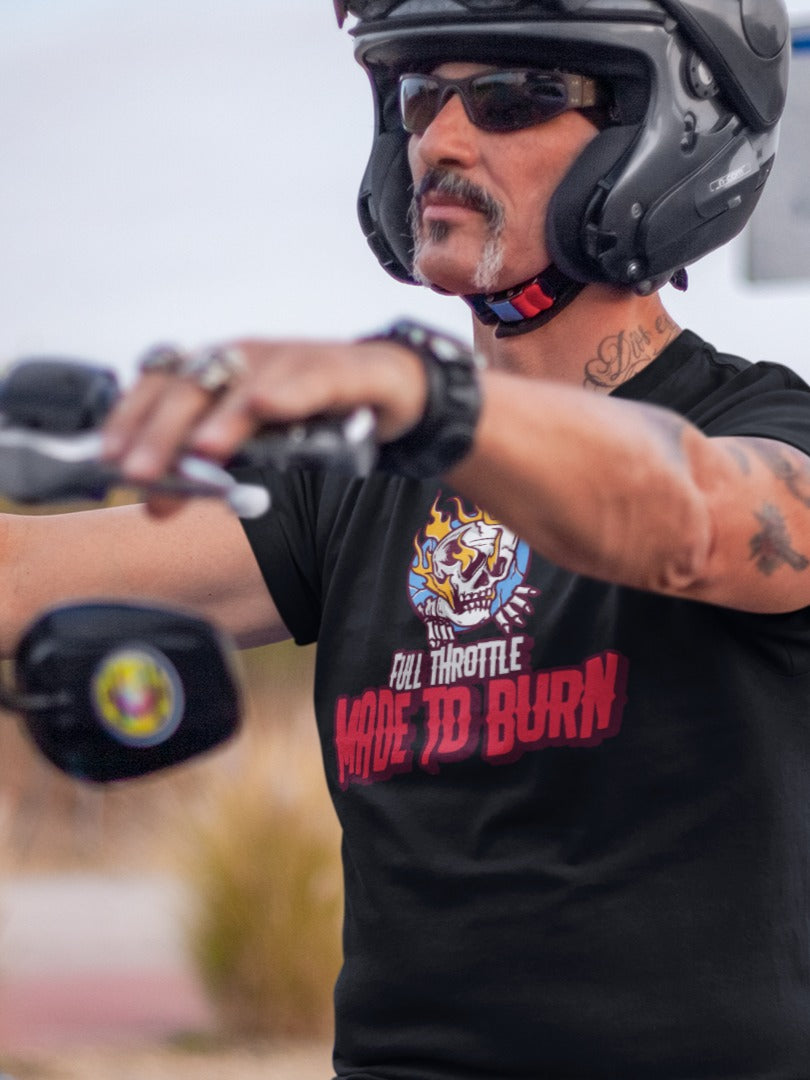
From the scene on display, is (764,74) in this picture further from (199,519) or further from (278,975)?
(278,975)

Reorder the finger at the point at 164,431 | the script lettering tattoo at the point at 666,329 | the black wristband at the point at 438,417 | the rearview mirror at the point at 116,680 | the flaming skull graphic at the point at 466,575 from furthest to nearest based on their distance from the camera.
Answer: the script lettering tattoo at the point at 666,329
the flaming skull graphic at the point at 466,575
the rearview mirror at the point at 116,680
the black wristband at the point at 438,417
the finger at the point at 164,431

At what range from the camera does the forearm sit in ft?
5.46

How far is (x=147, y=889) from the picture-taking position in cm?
885

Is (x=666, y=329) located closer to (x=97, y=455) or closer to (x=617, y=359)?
(x=617, y=359)

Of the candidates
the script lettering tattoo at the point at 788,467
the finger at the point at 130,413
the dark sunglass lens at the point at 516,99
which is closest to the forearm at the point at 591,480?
the script lettering tattoo at the point at 788,467

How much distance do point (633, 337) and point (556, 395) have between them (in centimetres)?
107

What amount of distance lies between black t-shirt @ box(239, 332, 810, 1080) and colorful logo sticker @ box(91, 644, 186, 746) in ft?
2.45

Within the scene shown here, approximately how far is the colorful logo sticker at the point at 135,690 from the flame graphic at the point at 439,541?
867mm

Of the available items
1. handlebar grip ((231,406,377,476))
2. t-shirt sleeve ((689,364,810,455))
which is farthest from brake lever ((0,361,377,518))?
t-shirt sleeve ((689,364,810,455))

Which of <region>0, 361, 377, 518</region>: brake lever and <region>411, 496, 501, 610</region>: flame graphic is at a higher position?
<region>0, 361, 377, 518</region>: brake lever

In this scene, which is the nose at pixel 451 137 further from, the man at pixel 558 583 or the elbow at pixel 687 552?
the elbow at pixel 687 552

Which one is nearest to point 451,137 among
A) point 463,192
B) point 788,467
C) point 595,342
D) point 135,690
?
point 463,192

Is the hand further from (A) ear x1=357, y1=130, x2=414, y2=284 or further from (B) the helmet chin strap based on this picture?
(A) ear x1=357, y1=130, x2=414, y2=284

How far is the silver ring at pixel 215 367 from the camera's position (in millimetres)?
1416
